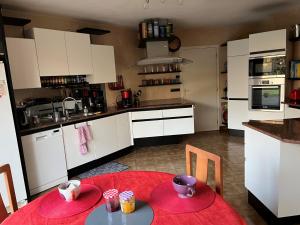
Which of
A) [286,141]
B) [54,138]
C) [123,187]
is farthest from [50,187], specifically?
[286,141]

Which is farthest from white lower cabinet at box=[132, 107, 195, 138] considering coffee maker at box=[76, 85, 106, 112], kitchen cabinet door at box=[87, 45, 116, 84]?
kitchen cabinet door at box=[87, 45, 116, 84]

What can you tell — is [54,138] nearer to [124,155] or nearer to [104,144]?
[104,144]

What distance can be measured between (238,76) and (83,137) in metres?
3.18

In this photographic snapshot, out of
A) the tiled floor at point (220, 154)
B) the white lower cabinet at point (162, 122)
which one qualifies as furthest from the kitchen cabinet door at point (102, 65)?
the tiled floor at point (220, 154)

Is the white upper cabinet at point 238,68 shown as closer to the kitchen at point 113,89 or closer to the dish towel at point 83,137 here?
the kitchen at point 113,89

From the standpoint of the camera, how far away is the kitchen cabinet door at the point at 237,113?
14.9 feet

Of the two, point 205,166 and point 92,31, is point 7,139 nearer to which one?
point 205,166

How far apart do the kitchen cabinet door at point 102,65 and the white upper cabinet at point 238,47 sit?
2368 millimetres

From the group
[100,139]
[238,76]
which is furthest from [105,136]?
[238,76]

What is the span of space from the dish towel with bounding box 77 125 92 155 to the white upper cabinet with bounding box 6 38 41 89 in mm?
808

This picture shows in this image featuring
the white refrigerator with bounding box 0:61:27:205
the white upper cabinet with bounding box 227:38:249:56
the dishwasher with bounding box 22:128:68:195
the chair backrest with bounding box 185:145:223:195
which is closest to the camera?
the chair backrest with bounding box 185:145:223:195

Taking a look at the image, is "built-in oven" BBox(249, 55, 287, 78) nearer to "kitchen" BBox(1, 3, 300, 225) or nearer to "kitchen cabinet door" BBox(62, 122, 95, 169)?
"kitchen" BBox(1, 3, 300, 225)

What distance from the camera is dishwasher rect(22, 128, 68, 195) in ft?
8.72

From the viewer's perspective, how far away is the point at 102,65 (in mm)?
3809
